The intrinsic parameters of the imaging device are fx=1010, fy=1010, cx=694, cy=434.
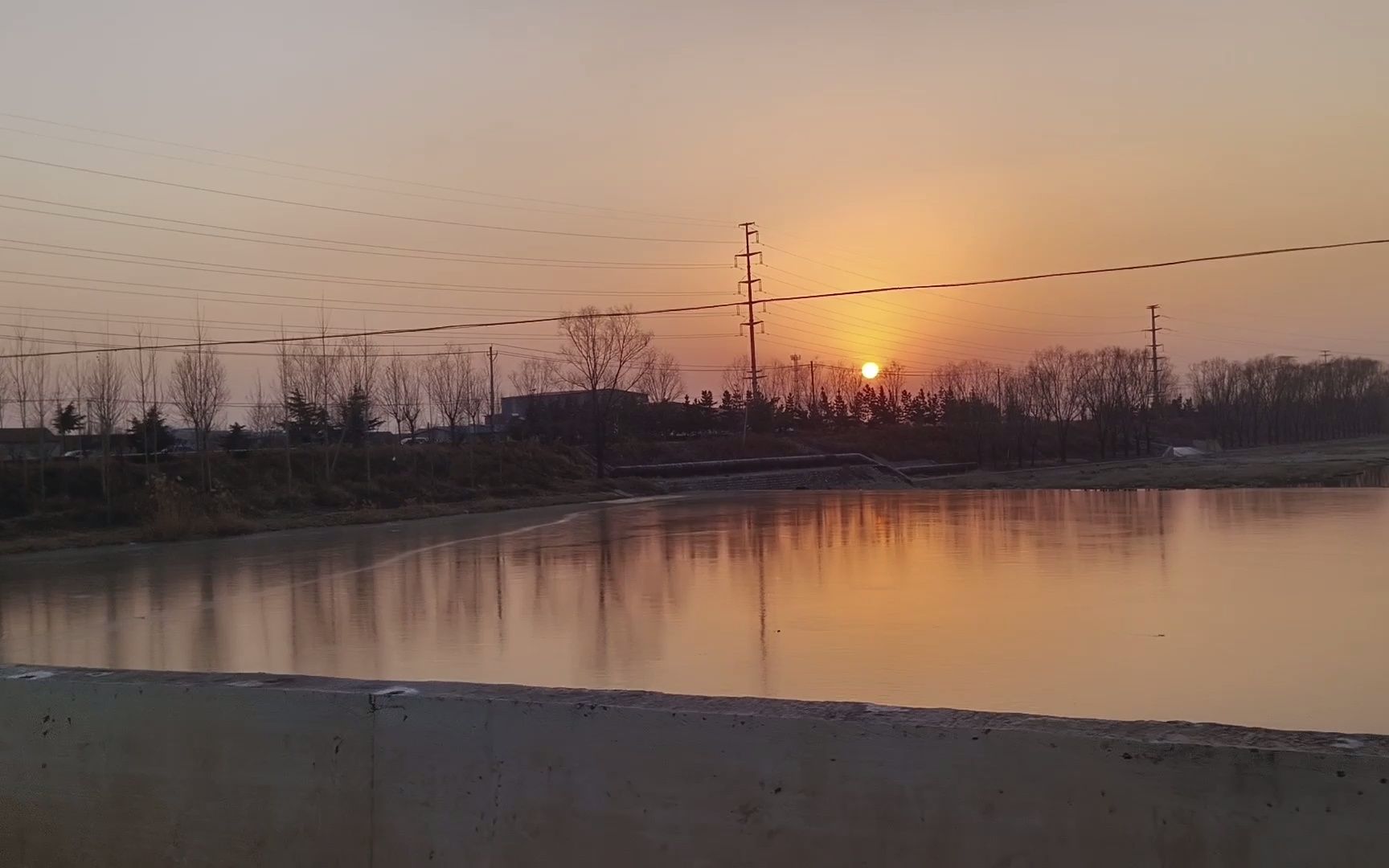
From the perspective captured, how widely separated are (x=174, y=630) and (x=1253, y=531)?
1853cm

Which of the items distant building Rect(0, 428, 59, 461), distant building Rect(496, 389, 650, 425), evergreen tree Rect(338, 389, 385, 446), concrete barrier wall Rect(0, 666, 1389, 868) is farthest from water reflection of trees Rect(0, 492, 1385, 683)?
distant building Rect(496, 389, 650, 425)

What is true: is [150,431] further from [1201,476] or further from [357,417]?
[1201,476]

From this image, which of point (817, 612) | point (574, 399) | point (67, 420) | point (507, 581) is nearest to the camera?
point (817, 612)

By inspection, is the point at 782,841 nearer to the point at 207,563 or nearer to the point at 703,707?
the point at 703,707

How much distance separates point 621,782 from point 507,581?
1267 cm

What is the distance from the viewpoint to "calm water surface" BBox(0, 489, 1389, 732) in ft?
26.6

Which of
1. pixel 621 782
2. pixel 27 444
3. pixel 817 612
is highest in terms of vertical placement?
pixel 27 444

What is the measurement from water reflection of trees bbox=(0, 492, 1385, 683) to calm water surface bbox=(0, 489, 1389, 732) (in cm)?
7

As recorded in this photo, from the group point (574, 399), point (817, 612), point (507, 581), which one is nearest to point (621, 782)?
point (817, 612)

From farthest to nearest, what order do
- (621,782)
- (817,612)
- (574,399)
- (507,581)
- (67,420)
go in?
(574,399)
(67,420)
(507,581)
(817,612)
(621,782)

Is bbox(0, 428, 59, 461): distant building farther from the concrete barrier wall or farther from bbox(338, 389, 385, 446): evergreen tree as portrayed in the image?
the concrete barrier wall

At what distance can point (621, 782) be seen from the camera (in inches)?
122

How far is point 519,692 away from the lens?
3502mm

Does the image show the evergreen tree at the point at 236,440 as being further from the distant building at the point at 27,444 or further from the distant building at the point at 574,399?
the distant building at the point at 574,399
